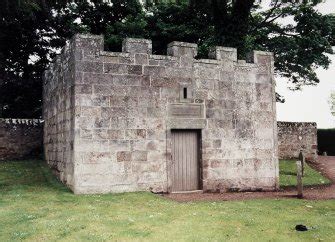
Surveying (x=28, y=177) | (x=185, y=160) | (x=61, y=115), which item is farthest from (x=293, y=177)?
(x=28, y=177)

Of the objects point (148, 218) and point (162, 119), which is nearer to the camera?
point (148, 218)

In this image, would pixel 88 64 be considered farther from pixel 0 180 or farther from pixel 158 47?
pixel 158 47

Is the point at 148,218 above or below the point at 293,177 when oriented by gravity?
below

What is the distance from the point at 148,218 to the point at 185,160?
4722 millimetres

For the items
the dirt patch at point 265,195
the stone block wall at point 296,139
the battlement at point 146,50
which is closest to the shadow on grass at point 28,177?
the dirt patch at point 265,195

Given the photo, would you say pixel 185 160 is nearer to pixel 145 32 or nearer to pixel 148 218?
pixel 148 218

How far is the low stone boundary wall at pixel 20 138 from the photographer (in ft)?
61.4

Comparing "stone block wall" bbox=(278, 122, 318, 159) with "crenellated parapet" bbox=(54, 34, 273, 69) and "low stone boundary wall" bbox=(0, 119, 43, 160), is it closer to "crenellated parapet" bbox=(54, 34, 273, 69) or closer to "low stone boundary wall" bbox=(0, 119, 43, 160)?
"crenellated parapet" bbox=(54, 34, 273, 69)

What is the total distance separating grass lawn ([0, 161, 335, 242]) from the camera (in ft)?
25.6

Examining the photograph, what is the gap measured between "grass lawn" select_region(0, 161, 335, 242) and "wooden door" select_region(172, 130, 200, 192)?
1568mm

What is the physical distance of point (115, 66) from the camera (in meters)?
12.8

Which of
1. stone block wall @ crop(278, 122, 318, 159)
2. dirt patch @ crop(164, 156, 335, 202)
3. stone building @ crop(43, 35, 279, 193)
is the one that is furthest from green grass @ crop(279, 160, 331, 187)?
stone block wall @ crop(278, 122, 318, 159)

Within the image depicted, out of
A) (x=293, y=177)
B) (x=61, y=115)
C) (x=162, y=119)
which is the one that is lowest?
(x=293, y=177)

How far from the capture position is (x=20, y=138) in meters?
19.0
